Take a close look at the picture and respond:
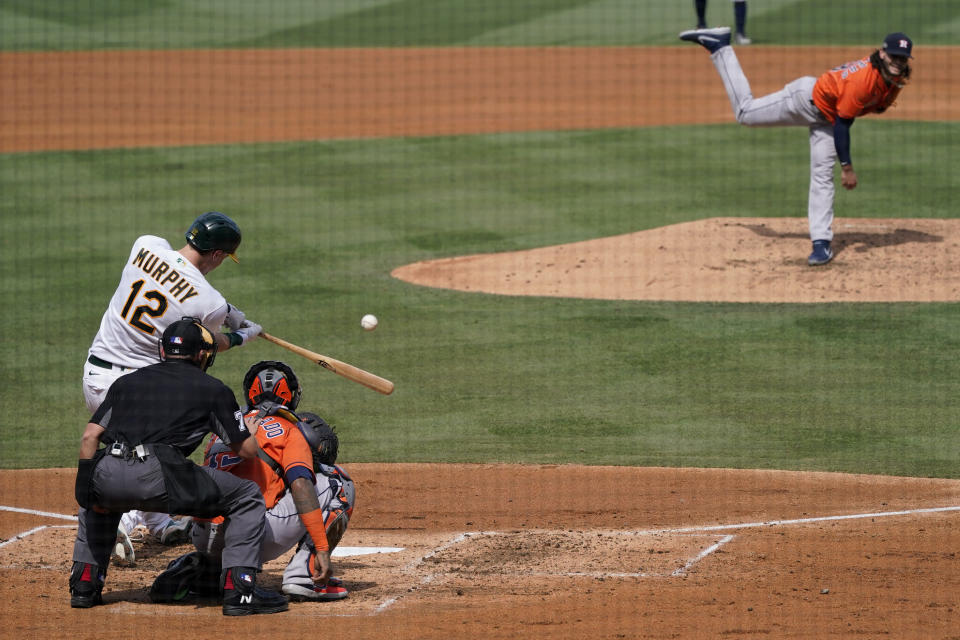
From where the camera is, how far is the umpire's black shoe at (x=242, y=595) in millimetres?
5750

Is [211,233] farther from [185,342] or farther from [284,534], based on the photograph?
[284,534]

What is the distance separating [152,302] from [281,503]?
1199 millimetres

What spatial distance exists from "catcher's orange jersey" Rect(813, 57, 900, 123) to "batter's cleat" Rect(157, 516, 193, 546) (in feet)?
23.5

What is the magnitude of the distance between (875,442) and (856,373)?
1.64m

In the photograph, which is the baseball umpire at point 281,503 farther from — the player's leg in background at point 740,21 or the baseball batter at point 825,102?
the player's leg in background at point 740,21

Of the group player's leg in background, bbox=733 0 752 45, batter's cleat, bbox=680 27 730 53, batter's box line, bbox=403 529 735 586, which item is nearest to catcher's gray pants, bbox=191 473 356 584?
batter's box line, bbox=403 529 735 586

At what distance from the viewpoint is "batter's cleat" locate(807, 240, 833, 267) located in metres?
13.0

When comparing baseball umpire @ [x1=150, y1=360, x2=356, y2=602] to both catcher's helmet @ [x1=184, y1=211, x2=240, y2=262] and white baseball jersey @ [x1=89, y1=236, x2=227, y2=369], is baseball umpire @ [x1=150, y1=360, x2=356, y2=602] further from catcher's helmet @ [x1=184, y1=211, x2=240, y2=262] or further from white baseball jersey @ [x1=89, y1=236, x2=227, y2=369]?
catcher's helmet @ [x1=184, y1=211, x2=240, y2=262]

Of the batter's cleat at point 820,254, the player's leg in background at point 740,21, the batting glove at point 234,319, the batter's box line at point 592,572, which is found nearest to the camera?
the batter's box line at point 592,572

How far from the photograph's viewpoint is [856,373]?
34.9ft

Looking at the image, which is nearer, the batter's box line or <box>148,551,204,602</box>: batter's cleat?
<box>148,551,204,602</box>: batter's cleat

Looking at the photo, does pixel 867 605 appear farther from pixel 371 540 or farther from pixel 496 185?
pixel 496 185

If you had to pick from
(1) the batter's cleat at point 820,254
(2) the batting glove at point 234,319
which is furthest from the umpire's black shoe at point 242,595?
(1) the batter's cleat at point 820,254

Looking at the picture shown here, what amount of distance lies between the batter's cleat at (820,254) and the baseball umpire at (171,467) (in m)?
8.32
